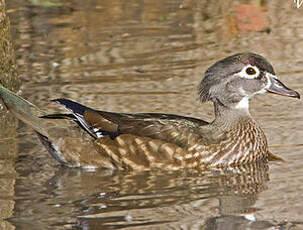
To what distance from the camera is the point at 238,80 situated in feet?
26.1

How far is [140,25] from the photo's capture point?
1272 cm

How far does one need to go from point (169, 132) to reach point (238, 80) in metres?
0.80

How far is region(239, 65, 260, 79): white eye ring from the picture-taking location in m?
7.87

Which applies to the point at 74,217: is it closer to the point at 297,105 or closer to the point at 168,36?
the point at 297,105

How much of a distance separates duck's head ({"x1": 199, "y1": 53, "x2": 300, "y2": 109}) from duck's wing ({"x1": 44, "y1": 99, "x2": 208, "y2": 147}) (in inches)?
13.0

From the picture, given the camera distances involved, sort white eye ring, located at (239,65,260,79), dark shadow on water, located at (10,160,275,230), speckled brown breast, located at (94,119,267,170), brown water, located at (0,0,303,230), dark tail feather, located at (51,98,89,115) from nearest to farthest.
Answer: dark shadow on water, located at (10,160,275,230)
brown water, located at (0,0,303,230)
speckled brown breast, located at (94,119,267,170)
dark tail feather, located at (51,98,89,115)
white eye ring, located at (239,65,260,79)

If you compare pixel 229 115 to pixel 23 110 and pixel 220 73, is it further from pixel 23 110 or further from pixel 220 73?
pixel 23 110

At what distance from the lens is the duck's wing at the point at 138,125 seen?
25.1ft

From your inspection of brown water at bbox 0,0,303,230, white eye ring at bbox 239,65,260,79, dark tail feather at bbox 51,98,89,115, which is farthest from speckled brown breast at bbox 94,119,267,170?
white eye ring at bbox 239,65,260,79

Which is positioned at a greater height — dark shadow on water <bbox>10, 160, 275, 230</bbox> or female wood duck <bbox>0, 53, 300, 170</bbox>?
female wood duck <bbox>0, 53, 300, 170</bbox>

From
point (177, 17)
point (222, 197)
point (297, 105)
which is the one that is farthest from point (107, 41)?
point (222, 197)

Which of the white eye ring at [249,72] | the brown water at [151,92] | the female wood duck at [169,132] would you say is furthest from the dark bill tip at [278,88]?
the brown water at [151,92]

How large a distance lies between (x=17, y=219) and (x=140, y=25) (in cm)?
679

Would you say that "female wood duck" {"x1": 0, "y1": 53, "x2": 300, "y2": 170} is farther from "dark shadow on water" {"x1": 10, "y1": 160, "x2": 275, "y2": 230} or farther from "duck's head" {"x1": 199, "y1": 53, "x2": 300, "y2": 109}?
"dark shadow on water" {"x1": 10, "y1": 160, "x2": 275, "y2": 230}
